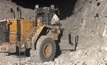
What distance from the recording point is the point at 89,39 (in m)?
15.0

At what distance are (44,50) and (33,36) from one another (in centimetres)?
88

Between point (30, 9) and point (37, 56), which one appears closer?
point (37, 56)

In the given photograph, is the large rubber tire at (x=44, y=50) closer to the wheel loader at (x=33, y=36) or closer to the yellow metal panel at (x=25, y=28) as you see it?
the wheel loader at (x=33, y=36)

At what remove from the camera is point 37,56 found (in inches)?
539

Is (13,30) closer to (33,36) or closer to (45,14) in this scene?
(33,36)

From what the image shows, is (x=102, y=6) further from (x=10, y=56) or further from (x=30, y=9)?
(x=30, y=9)

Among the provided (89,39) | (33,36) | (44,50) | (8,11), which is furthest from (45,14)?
(8,11)

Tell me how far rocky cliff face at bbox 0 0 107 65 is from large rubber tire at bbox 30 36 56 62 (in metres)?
0.38

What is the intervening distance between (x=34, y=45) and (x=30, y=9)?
9789 millimetres

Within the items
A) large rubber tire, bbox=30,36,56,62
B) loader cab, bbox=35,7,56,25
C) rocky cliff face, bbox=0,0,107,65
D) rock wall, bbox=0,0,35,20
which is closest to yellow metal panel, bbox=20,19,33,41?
loader cab, bbox=35,7,56,25

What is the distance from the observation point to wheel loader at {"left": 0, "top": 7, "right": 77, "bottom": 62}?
1366 centimetres

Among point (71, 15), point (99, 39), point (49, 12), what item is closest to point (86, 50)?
point (99, 39)

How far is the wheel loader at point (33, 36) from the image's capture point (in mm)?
13664

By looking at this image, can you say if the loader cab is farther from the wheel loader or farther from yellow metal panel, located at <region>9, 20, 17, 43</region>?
yellow metal panel, located at <region>9, 20, 17, 43</region>
